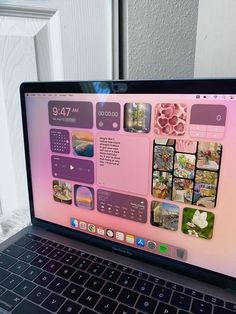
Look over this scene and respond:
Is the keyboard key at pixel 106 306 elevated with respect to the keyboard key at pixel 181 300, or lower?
lower

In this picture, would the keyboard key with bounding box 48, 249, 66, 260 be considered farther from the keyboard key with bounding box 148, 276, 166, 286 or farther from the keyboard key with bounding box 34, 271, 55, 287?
the keyboard key with bounding box 148, 276, 166, 286

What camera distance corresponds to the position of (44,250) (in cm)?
48

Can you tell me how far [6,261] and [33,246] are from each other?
5cm

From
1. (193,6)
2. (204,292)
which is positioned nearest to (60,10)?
(193,6)

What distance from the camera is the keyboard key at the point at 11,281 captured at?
40 centimetres

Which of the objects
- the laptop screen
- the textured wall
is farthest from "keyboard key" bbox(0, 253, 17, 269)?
the textured wall

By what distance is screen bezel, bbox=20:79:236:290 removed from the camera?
1.13 ft

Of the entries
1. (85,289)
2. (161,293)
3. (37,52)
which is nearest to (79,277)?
(85,289)

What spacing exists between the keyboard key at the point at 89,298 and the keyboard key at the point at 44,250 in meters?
0.12

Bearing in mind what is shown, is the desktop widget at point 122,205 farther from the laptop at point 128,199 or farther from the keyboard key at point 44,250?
the keyboard key at point 44,250

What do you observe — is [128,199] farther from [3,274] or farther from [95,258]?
[3,274]

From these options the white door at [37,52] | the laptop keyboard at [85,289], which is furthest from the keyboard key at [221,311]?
the white door at [37,52]

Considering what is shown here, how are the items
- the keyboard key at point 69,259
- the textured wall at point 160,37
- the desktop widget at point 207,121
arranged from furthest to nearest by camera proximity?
the textured wall at point 160,37
the keyboard key at point 69,259
the desktop widget at point 207,121

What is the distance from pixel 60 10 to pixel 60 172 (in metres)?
0.35
